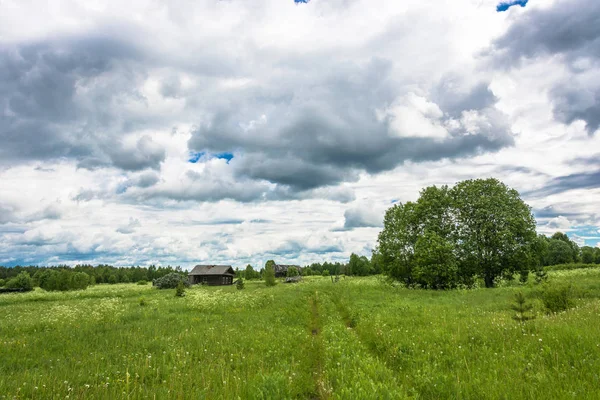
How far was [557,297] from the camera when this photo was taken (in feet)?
50.2

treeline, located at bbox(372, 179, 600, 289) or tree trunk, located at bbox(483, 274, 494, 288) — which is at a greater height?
treeline, located at bbox(372, 179, 600, 289)

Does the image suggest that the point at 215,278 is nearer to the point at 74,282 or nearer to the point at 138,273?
the point at 74,282

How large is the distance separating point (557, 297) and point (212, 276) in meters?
95.9

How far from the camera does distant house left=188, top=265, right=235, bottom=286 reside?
324 ft

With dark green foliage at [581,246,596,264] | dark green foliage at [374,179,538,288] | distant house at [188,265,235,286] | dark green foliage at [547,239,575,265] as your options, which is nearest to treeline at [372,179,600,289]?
dark green foliage at [374,179,538,288]

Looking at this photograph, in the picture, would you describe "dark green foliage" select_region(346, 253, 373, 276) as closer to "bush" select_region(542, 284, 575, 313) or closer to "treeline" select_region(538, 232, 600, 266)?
"treeline" select_region(538, 232, 600, 266)

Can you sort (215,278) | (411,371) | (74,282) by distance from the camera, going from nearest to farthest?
(411,371), (74,282), (215,278)

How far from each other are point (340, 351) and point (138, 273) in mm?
172218

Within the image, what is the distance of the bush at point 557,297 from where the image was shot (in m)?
15.0

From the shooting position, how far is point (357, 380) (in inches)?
295

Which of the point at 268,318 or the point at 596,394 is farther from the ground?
the point at 596,394

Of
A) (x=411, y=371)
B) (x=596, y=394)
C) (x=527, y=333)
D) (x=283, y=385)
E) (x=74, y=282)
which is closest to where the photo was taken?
(x=596, y=394)

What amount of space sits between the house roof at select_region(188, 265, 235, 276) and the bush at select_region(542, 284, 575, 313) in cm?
9319

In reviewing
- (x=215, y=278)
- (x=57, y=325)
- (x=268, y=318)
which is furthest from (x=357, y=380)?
(x=215, y=278)
